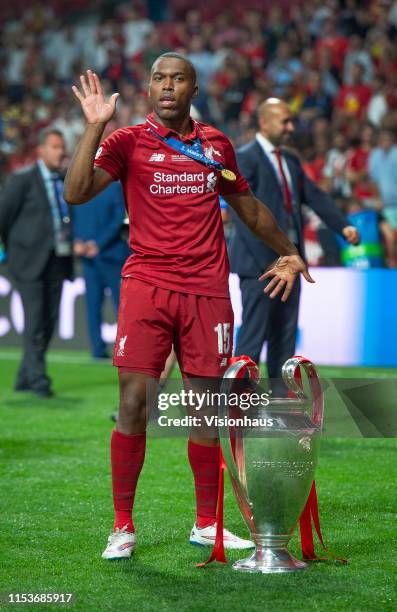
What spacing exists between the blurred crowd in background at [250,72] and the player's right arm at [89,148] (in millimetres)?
8854

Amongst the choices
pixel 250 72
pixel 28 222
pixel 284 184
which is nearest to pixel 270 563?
pixel 284 184

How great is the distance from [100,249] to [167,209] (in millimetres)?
7670

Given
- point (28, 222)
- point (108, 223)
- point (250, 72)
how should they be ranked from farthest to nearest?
point (250, 72)
point (108, 223)
point (28, 222)

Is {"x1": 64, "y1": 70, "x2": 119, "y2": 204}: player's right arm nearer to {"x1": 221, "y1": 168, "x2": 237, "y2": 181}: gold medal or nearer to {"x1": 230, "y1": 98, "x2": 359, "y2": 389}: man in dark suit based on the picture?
A: {"x1": 221, "y1": 168, "x2": 237, "y2": 181}: gold medal

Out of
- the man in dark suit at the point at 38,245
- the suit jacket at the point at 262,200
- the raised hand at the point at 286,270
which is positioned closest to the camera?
the raised hand at the point at 286,270

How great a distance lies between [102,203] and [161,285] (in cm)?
741

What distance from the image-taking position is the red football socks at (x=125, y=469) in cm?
516

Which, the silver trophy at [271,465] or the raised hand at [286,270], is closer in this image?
the silver trophy at [271,465]

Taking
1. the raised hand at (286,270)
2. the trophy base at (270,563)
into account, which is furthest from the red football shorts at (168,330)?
the trophy base at (270,563)

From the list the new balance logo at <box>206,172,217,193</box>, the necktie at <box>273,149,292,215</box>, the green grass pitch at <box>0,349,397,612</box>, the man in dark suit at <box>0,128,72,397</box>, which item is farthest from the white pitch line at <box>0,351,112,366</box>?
the new balance logo at <box>206,172,217,193</box>

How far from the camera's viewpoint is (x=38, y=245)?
36.3 feet

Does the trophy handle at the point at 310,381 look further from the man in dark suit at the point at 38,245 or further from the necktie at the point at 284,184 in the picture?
the man in dark suit at the point at 38,245

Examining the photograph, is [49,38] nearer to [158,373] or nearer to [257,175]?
[257,175]

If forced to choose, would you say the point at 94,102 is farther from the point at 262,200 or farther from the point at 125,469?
the point at 262,200
